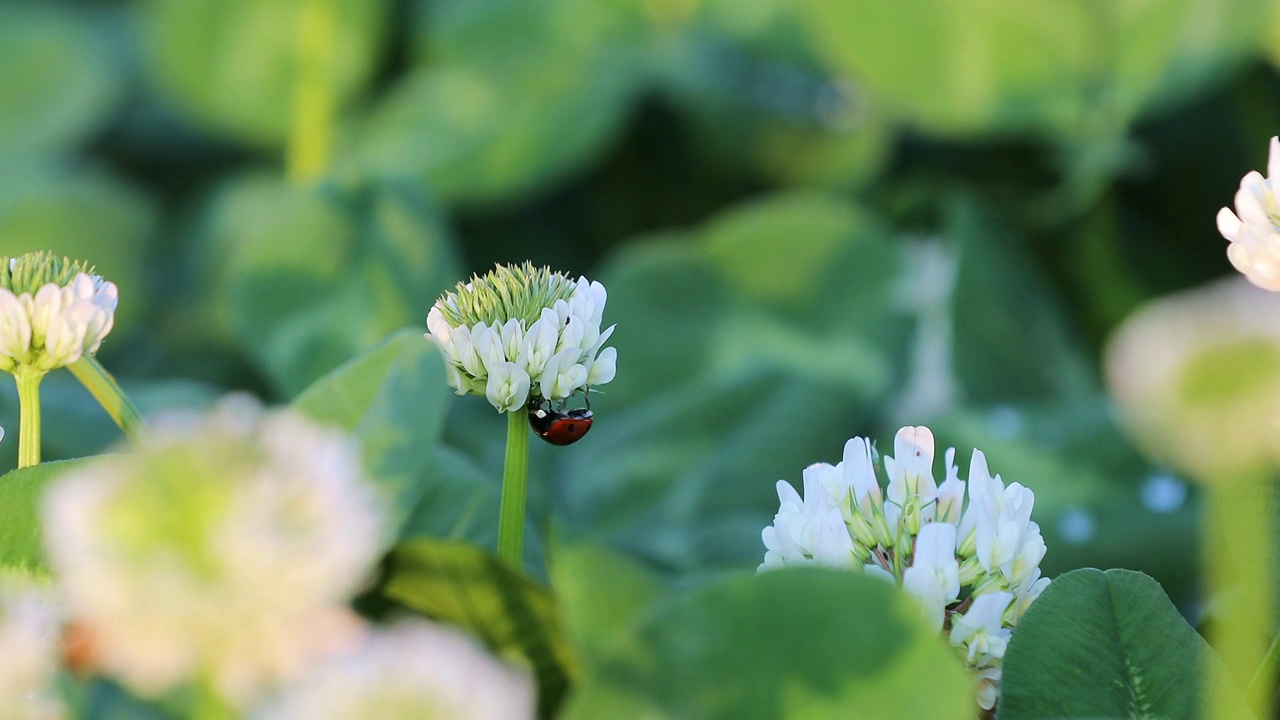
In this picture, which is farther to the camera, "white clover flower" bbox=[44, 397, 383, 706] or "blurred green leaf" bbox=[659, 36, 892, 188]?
"blurred green leaf" bbox=[659, 36, 892, 188]

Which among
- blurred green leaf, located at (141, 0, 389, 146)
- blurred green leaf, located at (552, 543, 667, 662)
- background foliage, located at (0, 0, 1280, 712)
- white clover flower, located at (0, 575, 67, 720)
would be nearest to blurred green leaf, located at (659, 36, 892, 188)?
background foliage, located at (0, 0, 1280, 712)

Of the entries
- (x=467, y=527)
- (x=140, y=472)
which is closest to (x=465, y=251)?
(x=467, y=527)

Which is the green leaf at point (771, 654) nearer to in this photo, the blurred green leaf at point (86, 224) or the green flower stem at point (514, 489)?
the green flower stem at point (514, 489)

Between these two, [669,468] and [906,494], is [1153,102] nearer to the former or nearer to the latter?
[669,468]

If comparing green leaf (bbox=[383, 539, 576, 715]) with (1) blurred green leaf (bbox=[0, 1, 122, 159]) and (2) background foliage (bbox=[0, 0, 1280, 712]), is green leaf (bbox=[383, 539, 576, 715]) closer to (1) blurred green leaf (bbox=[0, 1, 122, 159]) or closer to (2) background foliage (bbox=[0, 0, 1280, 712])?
(2) background foliage (bbox=[0, 0, 1280, 712])

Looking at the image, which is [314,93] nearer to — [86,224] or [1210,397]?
[86,224]

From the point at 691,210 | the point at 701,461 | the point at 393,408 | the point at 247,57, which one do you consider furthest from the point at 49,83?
the point at 393,408

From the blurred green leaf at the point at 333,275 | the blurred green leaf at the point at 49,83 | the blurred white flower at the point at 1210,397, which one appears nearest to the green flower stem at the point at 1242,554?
the blurred white flower at the point at 1210,397

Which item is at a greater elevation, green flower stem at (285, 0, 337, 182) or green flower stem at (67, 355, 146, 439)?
green flower stem at (285, 0, 337, 182)
